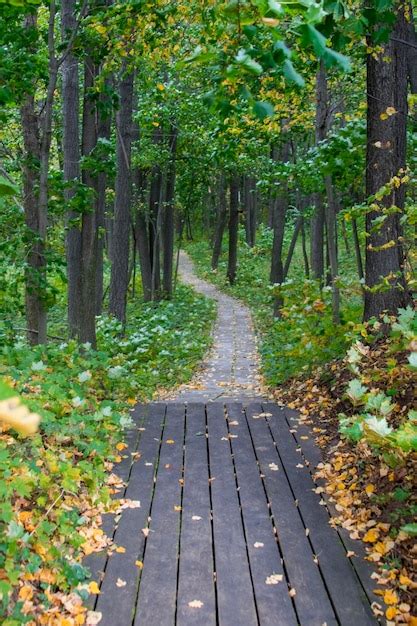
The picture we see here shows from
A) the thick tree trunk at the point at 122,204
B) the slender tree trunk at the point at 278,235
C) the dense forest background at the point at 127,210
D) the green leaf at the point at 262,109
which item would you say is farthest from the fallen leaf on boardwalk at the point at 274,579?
the slender tree trunk at the point at 278,235

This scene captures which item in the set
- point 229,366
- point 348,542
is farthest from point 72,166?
point 348,542

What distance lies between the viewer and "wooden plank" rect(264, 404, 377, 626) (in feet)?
10.4

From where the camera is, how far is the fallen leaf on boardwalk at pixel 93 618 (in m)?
3.04

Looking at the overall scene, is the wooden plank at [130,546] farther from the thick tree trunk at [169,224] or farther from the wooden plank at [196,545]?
the thick tree trunk at [169,224]

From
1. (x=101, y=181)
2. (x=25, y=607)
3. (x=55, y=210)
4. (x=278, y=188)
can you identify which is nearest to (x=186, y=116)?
(x=278, y=188)

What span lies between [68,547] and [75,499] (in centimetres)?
57

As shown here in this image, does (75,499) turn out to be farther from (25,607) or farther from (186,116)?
(186,116)

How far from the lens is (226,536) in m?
3.91

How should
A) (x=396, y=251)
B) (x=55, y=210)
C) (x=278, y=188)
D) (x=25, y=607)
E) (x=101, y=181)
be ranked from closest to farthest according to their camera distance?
(x=25, y=607), (x=396, y=251), (x=55, y=210), (x=101, y=181), (x=278, y=188)

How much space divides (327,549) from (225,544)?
0.64 metres

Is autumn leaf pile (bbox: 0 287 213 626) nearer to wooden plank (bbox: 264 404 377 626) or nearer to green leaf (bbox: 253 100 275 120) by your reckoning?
wooden plank (bbox: 264 404 377 626)

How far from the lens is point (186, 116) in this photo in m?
A: 15.2

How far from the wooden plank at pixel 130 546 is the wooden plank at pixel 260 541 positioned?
0.69 metres

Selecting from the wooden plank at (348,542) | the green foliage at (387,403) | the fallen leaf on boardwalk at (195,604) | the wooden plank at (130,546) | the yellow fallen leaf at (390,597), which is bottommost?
the wooden plank at (130,546)
